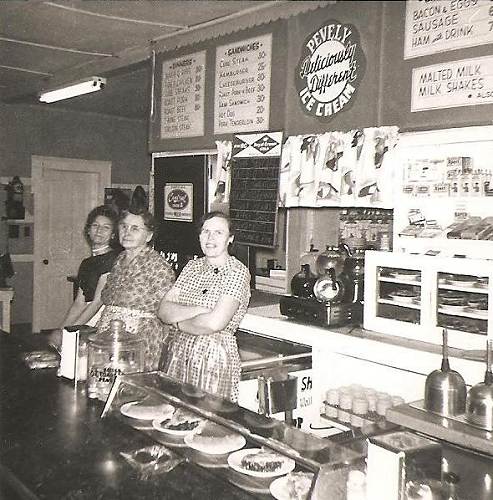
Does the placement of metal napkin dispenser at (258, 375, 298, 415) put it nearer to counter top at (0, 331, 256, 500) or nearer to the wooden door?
counter top at (0, 331, 256, 500)

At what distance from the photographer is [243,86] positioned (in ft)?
12.1

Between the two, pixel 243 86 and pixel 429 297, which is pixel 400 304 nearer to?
pixel 429 297

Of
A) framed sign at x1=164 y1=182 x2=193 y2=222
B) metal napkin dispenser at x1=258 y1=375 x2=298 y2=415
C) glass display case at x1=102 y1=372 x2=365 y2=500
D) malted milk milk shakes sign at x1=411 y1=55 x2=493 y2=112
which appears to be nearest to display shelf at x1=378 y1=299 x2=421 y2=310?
metal napkin dispenser at x1=258 y1=375 x2=298 y2=415

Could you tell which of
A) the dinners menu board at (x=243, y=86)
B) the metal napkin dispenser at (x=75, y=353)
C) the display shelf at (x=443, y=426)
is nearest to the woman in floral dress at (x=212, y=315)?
the metal napkin dispenser at (x=75, y=353)

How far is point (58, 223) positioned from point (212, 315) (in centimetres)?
582

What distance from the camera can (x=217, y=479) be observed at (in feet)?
6.23

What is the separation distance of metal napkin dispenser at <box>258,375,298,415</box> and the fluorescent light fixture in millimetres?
2874

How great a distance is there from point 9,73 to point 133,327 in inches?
134

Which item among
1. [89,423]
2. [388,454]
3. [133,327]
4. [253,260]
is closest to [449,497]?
[388,454]

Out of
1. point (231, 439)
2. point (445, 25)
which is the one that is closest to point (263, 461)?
point (231, 439)

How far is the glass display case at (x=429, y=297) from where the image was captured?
2650mm

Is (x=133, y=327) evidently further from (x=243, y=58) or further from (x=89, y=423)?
(x=243, y=58)

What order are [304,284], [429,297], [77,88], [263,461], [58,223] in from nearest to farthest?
[263,461] → [429,297] → [304,284] → [77,88] → [58,223]

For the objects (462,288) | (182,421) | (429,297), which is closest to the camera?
(182,421)
